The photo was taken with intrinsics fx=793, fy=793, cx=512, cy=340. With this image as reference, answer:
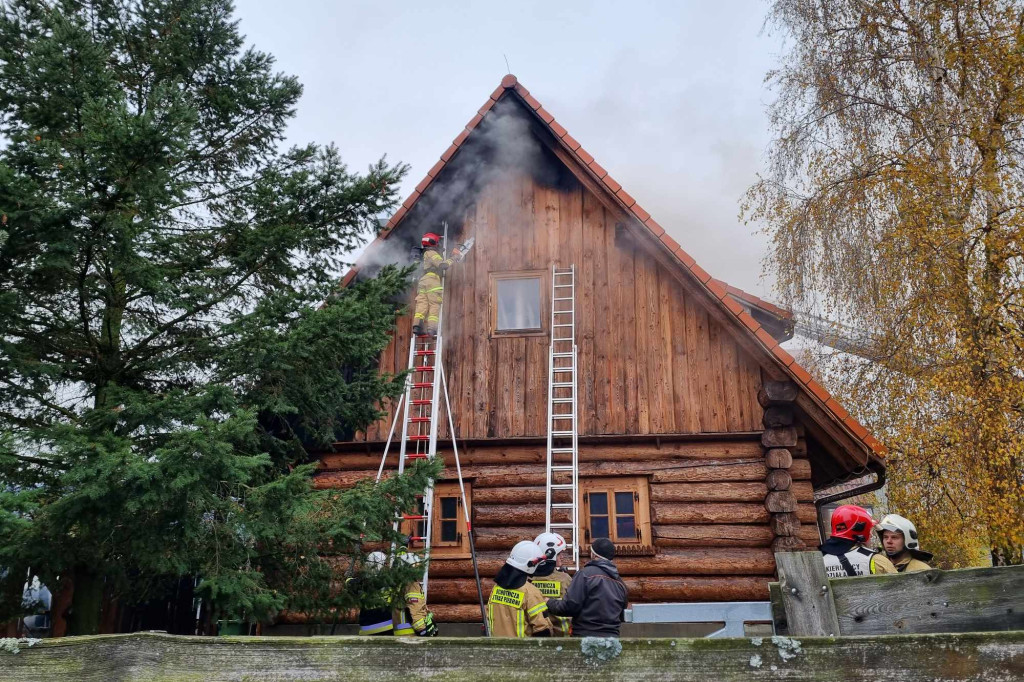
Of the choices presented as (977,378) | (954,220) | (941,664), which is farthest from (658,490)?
(941,664)

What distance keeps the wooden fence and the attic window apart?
8243mm

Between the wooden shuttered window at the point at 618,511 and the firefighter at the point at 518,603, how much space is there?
350cm

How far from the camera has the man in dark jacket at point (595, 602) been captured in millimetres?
6012

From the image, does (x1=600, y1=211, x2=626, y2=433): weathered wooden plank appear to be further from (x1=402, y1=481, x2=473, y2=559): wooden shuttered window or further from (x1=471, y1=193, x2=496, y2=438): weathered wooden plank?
(x1=402, y1=481, x2=473, y2=559): wooden shuttered window

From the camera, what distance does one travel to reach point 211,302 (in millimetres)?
7828

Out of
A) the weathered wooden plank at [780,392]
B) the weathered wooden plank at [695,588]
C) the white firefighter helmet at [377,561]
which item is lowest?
the weathered wooden plank at [695,588]

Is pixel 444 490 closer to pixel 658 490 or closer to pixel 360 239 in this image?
pixel 658 490

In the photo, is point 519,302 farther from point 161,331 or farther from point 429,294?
point 161,331

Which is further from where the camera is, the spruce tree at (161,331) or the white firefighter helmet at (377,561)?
the white firefighter helmet at (377,561)

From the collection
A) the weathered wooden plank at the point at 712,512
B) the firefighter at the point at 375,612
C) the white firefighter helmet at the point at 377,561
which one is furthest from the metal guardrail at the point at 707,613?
the white firefighter helmet at the point at 377,561

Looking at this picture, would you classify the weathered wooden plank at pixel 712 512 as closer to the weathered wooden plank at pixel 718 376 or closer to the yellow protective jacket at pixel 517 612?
the weathered wooden plank at pixel 718 376

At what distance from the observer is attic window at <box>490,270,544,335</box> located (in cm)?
1144

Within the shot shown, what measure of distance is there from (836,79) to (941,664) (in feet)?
47.2

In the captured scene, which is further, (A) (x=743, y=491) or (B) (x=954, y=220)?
(B) (x=954, y=220)
